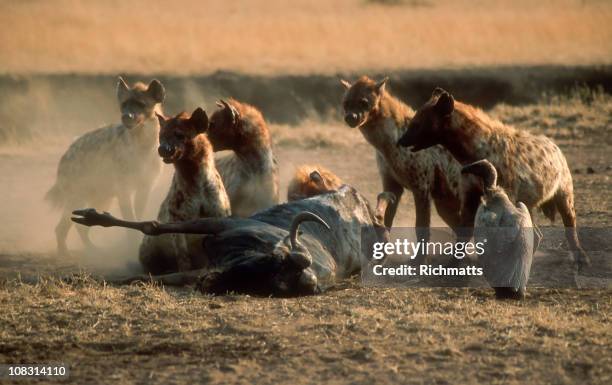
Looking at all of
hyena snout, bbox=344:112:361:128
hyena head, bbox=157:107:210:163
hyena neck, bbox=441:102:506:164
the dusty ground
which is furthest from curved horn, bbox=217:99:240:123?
the dusty ground

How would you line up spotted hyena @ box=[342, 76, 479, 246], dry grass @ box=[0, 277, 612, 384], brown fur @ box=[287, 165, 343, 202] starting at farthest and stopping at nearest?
spotted hyena @ box=[342, 76, 479, 246] < brown fur @ box=[287, 165, 343, 202] < dry grass @ box=[0, 277, 612, 384]

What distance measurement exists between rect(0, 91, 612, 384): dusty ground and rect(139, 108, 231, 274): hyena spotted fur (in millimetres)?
677

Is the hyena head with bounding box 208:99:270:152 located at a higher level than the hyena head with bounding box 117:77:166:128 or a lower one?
lower

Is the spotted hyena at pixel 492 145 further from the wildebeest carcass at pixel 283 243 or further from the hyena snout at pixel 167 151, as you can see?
the hyena snout at pixel 167 151

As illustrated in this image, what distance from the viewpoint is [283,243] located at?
703 cm

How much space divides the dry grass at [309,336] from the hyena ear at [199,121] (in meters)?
1.13

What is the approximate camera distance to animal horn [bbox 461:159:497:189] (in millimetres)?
7320

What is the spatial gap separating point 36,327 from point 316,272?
64.7 inches

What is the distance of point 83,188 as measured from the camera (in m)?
10.3

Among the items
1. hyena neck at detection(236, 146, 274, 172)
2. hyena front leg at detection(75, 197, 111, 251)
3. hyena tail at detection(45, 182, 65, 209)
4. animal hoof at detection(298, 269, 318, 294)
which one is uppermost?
hyena neck at detection(236, 146, 274, 172)

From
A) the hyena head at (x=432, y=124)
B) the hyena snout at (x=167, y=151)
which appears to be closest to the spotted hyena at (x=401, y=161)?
the hyena head at (x=432, y=124)

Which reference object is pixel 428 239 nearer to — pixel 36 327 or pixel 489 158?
pixel 489 158

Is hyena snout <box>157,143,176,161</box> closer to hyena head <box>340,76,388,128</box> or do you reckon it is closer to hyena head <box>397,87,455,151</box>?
hyena head <box>397,87,455,151</box>

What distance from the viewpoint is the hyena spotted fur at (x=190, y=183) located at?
7.71 meters
